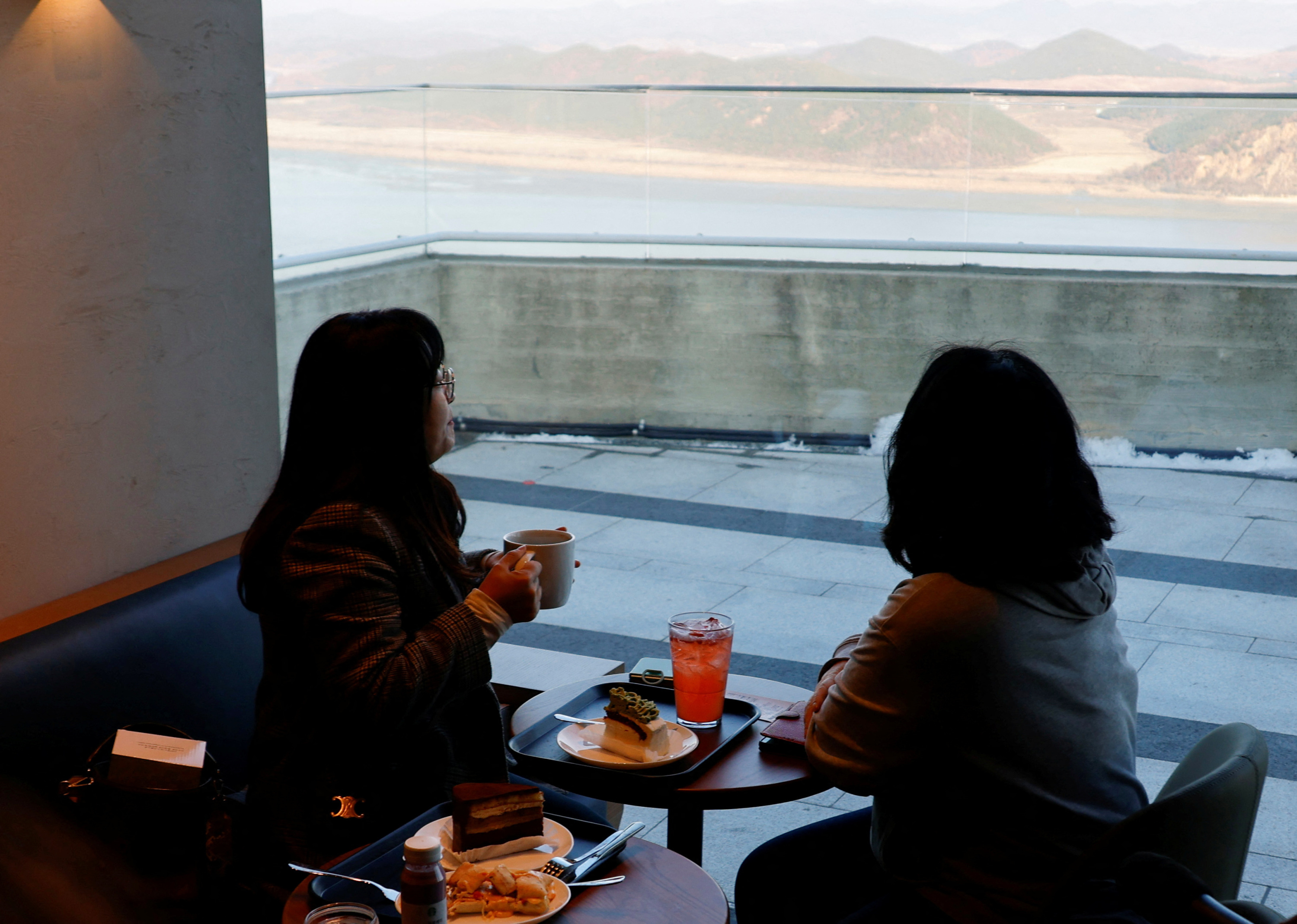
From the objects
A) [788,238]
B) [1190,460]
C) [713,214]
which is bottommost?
[1190,460]

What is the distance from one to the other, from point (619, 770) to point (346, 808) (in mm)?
375

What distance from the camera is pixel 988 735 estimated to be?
1338 millimetres

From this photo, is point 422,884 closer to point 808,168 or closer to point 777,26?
point 808,168

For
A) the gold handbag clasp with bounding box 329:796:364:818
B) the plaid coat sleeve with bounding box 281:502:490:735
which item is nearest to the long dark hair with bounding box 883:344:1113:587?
the plaid coat sleeve with bounding box 281:502:490:735

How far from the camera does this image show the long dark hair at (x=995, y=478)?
4.41ft

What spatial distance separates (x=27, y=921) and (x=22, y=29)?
1.42 meters

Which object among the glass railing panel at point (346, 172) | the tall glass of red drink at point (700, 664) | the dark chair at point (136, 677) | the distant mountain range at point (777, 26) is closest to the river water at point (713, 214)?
the glass railing panel at point (346, 172)

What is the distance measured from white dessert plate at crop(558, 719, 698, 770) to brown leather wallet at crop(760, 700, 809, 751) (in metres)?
0.11

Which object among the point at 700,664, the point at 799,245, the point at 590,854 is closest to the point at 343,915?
the point at 590,854

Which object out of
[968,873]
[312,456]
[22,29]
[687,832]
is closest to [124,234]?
[22,29]

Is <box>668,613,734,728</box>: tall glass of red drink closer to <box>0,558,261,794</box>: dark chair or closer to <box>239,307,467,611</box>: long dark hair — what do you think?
<box>239,307,467,611</box>: long dark hair

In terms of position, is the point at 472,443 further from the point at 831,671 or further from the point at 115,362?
the point at 831,671

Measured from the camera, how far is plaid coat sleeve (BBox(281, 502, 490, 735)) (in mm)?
1456

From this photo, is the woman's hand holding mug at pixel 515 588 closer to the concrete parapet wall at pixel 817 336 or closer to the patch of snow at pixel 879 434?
the concrete parapet wall at pixel 817 336
